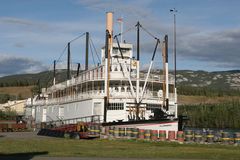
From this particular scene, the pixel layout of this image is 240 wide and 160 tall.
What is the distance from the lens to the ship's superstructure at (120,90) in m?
42.6

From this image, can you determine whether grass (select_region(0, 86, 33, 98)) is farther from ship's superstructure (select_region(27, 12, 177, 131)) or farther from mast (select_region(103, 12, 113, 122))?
mast (select_region(103, 12, 113, 122))

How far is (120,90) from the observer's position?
148ft

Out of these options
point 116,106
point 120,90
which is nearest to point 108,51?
point 120,90

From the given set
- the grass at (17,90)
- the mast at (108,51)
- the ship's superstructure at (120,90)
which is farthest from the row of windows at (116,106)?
the grass at (17,90)

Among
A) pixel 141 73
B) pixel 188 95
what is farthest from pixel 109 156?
pixel 188 95

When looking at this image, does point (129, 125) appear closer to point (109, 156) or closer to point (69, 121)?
point (69, 121)

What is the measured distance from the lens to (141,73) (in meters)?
46.0

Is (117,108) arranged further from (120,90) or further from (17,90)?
(17,90)

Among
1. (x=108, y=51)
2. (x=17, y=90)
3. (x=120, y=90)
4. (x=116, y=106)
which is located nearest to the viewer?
(x=108, y=51)

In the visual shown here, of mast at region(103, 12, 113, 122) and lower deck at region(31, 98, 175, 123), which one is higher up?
mast at region(103, 12, 113, 122)

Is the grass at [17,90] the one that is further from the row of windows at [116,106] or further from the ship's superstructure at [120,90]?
the row of windows at [116,106]

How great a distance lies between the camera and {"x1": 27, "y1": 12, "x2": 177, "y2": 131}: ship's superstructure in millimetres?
42562

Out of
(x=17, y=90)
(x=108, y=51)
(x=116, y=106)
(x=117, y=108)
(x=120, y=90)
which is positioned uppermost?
(x=17, y=90)

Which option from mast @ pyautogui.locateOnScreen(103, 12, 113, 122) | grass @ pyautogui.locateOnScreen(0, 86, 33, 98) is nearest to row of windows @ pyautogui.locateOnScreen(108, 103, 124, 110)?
mast @ pyautogui.locateOnScreen(103, 12, 113, 122)
